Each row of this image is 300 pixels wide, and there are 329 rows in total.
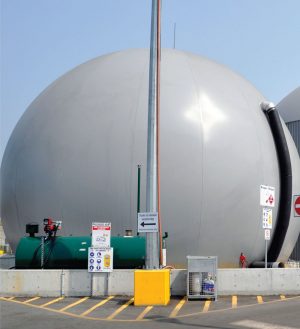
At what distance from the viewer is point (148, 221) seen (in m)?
13.2

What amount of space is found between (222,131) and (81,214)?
6598 mm

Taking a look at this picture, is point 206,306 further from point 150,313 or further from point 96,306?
point 96,306

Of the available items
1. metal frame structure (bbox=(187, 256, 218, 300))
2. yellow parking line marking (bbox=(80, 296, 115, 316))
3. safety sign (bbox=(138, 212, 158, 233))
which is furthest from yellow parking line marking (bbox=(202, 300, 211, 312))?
yellow parking line marking (bbox=(80, 296, 115, 316))

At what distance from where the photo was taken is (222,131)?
1966 cm

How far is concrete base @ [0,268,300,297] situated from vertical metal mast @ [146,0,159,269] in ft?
6.34

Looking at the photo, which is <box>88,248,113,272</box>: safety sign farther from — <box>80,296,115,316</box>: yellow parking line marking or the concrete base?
<box>80,296,115,316</box>: yellow parking line marking

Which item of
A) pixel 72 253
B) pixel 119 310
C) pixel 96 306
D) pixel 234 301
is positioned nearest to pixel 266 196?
pixel 234 301

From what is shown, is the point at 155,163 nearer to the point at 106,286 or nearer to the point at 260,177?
the point at 106,286

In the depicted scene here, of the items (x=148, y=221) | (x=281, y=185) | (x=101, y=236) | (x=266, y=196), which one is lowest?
(x=101, y=236)

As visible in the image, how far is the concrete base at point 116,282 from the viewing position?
14.9 meters

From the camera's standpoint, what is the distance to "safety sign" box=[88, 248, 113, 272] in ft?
48.8

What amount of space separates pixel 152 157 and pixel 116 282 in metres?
4.30

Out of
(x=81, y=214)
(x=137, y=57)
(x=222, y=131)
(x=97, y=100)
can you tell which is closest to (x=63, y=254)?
(x=81, y=214)

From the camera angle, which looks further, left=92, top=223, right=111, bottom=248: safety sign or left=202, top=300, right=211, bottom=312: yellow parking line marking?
left=92, top=223, right=111, bottom=248: safety sign
